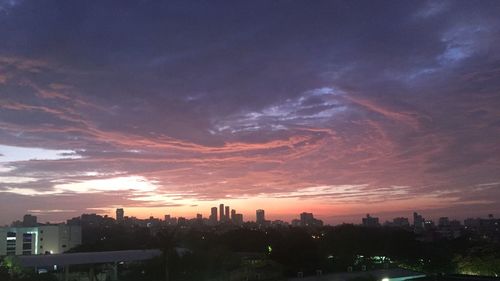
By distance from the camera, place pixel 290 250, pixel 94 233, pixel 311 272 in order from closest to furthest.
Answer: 1. pixel 311 272
2. pixel 290 250
3. pixel 94 233

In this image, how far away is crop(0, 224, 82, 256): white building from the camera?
204 feet

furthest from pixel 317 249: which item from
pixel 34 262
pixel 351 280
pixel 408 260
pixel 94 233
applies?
pixel 94 233

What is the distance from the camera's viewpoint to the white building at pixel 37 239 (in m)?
62.1

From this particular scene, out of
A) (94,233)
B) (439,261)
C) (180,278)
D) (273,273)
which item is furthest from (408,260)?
(94,233)

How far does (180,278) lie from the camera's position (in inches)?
1246

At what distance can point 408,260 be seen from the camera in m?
51.1

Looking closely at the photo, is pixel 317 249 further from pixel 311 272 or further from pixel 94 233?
pixel 94 233

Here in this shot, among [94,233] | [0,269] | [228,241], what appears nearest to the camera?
[0,269]

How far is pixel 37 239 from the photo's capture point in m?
64.9

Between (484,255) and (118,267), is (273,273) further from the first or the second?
(484,255)

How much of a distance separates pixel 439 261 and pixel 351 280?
2093 cm

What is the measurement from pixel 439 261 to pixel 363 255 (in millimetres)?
9964

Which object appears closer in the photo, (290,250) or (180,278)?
(180,278)

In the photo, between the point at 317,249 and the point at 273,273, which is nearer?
the point at 273,273
